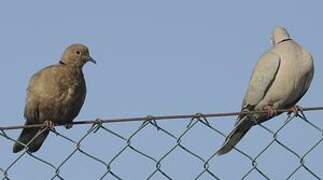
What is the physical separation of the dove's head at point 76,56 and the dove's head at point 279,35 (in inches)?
57.2

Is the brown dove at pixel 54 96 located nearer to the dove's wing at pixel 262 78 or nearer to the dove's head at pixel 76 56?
the dove's head at pixel 76 56

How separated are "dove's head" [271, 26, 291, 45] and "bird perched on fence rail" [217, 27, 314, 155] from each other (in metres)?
0.30

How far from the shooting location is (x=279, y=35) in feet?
22.8

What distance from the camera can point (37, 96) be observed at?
20.3 ft

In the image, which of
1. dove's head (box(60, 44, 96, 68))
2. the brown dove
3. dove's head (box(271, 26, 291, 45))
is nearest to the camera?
the brown dove

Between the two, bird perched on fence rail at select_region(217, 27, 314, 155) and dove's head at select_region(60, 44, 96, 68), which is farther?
dove's head at select_region(60, 44, 96, 68)

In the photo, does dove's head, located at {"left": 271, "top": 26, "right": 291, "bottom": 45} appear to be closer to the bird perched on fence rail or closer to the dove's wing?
the bird perched on fence rail

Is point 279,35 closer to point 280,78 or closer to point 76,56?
point 280,78

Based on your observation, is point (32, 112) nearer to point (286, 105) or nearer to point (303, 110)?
point (286, 105)

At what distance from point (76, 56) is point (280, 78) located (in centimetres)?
161

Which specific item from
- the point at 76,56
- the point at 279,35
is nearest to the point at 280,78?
the point at 279,35

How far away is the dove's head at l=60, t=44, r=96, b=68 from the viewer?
6735 millimetres

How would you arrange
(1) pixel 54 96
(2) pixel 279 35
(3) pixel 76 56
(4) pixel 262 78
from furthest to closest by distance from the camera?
(2) pixel 279 35 < (3) pixel 76 56 < (4) pixel 262 78 < (1) pixel 54 96

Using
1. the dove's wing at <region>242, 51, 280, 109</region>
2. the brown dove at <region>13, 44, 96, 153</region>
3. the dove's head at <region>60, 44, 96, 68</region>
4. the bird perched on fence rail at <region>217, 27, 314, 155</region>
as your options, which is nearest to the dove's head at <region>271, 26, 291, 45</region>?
the bird perched on fence rail at <region>217, 27, 314, 155</region>
